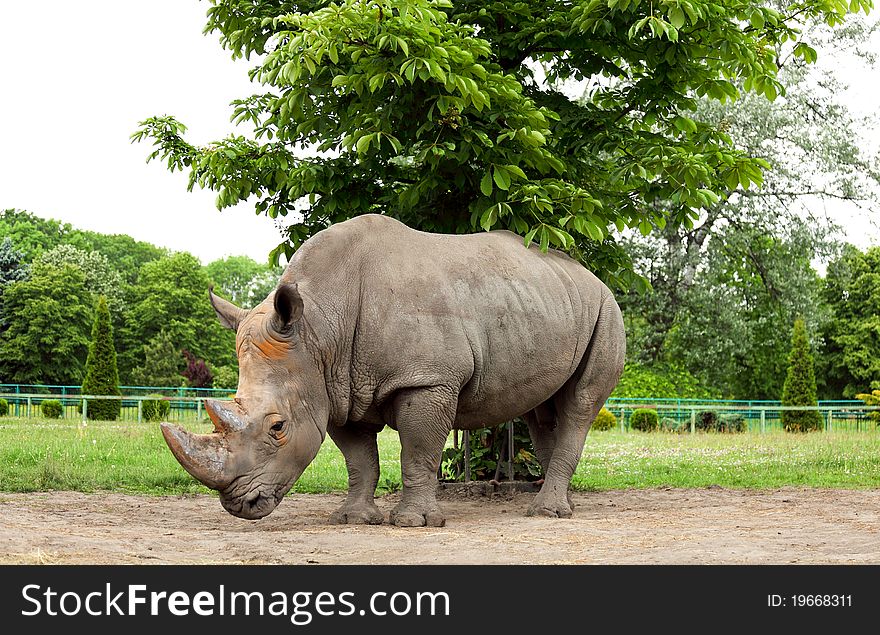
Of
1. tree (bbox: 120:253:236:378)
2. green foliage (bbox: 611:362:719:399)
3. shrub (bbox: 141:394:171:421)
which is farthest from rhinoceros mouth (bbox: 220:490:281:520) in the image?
tree (bbox: 120:253:236:378)

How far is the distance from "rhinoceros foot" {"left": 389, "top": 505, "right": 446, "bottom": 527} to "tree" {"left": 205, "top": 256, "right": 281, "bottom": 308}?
58040mm

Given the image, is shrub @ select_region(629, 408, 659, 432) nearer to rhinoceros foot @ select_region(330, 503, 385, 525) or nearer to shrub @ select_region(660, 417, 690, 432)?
shrub @ select_region(660, 417, 690, 432)

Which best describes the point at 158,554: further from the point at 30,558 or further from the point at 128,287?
the point at 128,287

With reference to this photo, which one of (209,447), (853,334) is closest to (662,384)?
(853,334)

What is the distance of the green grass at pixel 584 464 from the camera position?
11.2 metres

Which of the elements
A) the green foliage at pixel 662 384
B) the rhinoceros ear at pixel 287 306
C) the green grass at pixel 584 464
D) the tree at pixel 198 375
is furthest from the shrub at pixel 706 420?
the tree at pixel 198 375

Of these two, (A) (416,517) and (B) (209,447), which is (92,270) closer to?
(A) (416,517)

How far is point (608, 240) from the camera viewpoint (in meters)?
11.5

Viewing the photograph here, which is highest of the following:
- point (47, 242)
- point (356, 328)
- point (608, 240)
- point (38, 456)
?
point (47, 242)

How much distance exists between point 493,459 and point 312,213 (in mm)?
3409

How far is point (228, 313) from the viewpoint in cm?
800

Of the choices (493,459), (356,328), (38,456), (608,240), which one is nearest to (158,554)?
(356,328)

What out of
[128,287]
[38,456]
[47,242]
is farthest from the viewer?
[47,242]

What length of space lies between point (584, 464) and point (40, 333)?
39352mm
